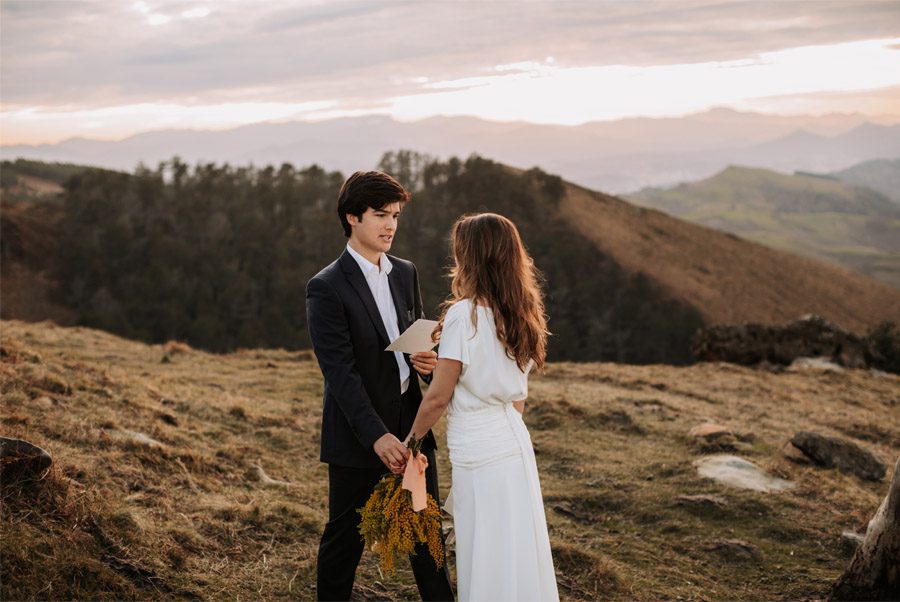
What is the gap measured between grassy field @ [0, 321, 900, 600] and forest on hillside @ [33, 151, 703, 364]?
2619 centimetres

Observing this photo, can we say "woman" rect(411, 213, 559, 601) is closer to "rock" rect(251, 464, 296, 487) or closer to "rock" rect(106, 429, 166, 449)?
"rock" rect(251, 464, 296, 487)

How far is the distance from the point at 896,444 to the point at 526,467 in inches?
337

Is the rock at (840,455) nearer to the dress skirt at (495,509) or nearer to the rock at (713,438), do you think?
the rock at (713,438)

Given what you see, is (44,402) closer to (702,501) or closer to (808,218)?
(702,501)

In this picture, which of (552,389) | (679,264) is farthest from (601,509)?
(679,264)

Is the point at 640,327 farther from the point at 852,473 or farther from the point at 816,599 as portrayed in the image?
the point at 816,599

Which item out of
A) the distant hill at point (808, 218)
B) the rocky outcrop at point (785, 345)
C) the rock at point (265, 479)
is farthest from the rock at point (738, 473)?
the distant hill at point (808, 218)

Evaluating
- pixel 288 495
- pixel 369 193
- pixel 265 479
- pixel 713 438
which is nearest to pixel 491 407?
pixel 369 193

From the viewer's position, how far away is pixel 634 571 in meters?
5.56

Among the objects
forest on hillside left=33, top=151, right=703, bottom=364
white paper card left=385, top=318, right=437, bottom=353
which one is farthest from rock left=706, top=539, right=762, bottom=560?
forest on hillside left=33, top=151, right=703, bottom=364

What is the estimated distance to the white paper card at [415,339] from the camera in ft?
11.5

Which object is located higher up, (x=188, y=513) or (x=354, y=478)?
(x=354, y=478)

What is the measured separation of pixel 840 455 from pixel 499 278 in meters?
6.30

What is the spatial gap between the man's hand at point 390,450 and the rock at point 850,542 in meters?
4.27
